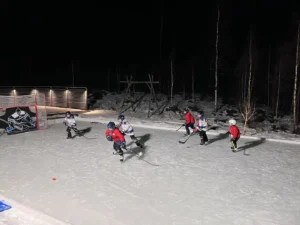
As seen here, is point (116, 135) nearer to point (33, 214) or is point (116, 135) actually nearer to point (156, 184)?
point (156, 184)

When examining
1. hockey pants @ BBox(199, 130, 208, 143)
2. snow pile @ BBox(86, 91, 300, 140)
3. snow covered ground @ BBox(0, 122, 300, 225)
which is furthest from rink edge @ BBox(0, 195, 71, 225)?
snow pile @ BBox(86, 91, 300, 140)

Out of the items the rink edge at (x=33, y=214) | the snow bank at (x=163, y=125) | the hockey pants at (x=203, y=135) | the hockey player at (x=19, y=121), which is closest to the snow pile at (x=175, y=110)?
the snow bank at (x=163, y=125)

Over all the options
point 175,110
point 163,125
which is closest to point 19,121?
point 163,125

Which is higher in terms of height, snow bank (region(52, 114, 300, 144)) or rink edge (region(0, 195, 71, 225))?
snow bank (region(52, 114, 300, 144))

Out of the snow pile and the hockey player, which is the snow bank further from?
the hockey player

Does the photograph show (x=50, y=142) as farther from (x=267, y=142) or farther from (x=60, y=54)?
(x=60, y=54)

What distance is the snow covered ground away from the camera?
491cm

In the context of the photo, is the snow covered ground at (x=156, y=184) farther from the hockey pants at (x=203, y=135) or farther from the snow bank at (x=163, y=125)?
the snow bank at (x=163, y=125)

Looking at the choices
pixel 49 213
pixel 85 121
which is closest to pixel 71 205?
pixel 49 213

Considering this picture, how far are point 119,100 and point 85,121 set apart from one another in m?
12.1

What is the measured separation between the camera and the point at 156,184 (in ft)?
21.0

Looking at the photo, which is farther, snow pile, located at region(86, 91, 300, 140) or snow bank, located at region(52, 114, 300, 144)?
snow pile, located at region(86, 91, 300, 140)

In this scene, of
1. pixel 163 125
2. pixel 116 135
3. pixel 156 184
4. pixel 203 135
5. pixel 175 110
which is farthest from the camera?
pixel 175 110

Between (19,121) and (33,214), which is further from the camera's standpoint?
(19,121)
